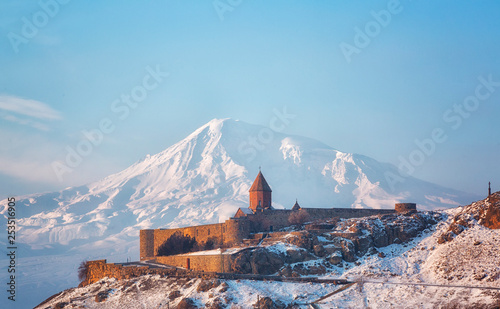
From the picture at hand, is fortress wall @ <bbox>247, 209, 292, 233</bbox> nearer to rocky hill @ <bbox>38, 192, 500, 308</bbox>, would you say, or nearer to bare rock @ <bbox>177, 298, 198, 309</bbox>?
rocky hill @ <bbox>38, 192, 500, 308</bbox>

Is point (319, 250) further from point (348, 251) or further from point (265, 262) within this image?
point (265, 262)

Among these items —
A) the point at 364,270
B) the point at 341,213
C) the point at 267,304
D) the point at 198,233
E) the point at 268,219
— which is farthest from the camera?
the point at 198,233

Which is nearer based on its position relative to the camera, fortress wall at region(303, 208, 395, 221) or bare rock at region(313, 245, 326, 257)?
bare rock at region(313, 245, 326, 257)

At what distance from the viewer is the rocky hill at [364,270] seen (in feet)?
161

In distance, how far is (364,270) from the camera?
185ft

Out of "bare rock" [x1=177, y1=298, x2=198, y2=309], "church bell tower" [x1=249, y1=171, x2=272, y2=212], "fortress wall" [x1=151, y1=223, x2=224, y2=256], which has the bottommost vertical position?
"bare rock" [x1=177, y1=298, x2=198, y2=309]

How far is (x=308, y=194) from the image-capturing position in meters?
196

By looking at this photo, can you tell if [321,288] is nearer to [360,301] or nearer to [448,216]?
[360,301]

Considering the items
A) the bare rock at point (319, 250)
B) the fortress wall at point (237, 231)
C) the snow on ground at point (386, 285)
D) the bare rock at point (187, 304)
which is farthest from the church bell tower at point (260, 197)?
the bare rock at point (187, 304)

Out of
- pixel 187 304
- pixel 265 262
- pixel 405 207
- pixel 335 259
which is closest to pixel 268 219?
pixel 265 262

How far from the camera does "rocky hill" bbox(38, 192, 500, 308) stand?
161ft

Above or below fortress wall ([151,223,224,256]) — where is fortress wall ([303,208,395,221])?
above

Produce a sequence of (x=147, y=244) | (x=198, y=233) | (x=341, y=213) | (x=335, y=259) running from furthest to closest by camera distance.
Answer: (x=147, y=244) → (x=198, y=233) → (x=341, y=213) → (x=335, y=259)

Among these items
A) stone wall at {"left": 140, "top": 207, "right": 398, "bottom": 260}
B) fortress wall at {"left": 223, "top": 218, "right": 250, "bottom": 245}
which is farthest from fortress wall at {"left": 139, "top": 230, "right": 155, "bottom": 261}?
fortress wall at {"left": 223, "top": 218, "right": 250, "bottom": 245}
